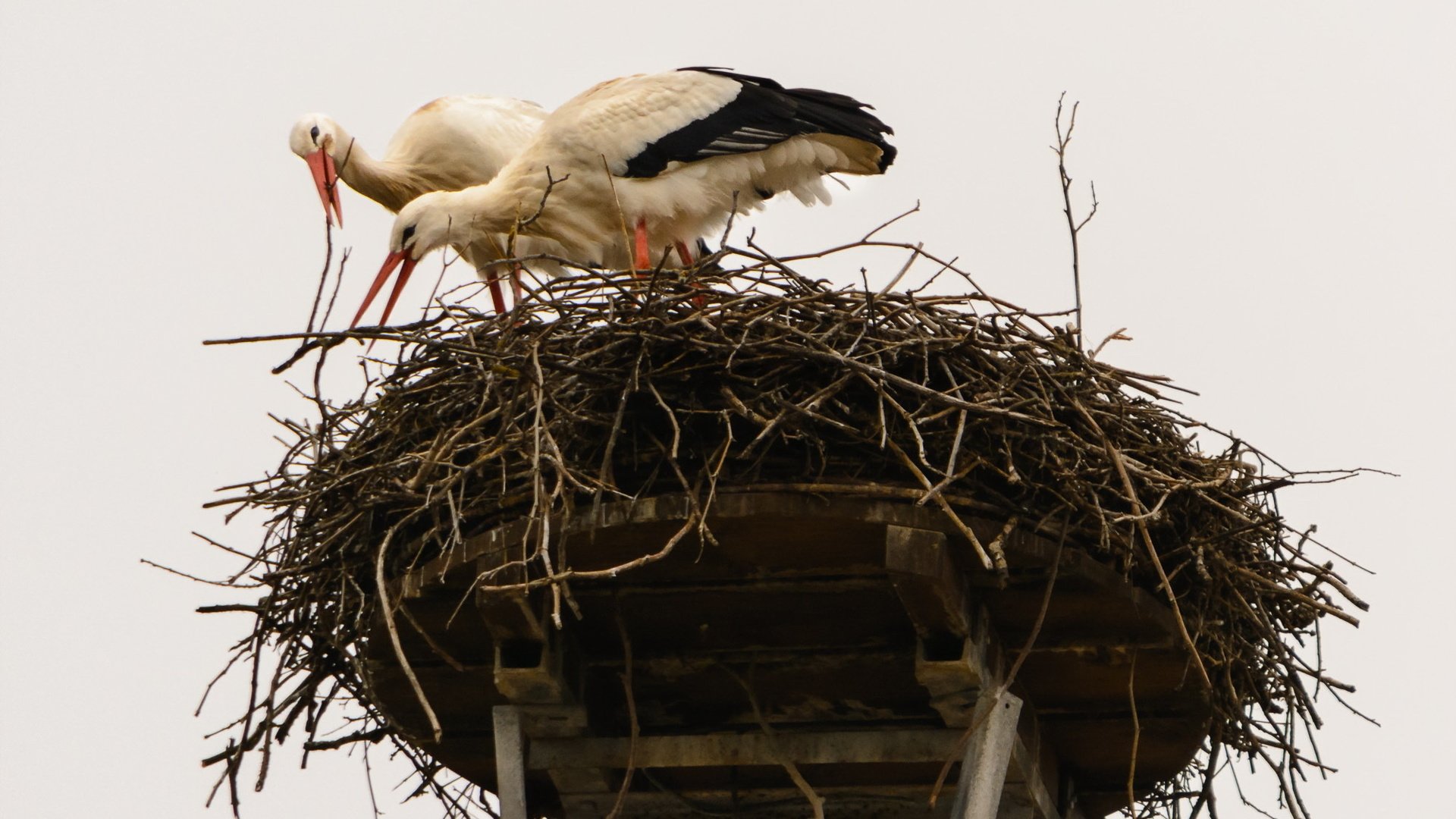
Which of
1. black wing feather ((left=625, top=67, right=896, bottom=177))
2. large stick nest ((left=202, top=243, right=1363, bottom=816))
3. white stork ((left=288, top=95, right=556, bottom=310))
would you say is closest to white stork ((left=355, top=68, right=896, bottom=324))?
black wing feather ((left=625, top=67, right=896, bottom=177))

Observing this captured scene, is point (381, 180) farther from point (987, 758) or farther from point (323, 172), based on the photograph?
point (987, 758)

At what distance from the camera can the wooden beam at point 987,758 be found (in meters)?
4.44

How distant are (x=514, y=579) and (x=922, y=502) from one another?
0.90 m

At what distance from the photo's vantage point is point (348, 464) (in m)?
4.94

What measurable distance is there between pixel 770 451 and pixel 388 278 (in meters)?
3.13

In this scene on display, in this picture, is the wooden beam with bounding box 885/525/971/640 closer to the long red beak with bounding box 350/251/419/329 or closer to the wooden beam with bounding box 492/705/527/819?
the wooden beam with bounding box 492/705/527/819

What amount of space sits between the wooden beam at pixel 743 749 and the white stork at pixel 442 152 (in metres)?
3.81

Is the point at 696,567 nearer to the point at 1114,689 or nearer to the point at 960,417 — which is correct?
the point at 960,417

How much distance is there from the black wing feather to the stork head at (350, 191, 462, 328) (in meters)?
0.69

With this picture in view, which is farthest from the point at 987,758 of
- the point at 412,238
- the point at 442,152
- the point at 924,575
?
the point at 442,152

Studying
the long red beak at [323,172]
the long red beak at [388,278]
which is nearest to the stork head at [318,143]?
the long red beak at [323,172]

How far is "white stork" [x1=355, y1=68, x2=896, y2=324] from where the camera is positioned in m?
6.98

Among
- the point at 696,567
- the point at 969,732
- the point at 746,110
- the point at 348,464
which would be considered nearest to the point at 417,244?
the point at 746,110

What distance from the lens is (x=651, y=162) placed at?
6949mm
